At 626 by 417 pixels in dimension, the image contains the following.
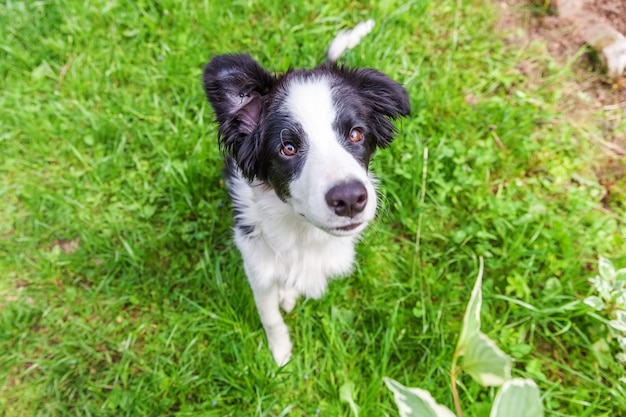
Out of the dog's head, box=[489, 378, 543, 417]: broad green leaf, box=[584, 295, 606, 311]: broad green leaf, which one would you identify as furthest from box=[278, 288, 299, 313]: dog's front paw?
box=[489, 378, 543, 417]: broad green leaf

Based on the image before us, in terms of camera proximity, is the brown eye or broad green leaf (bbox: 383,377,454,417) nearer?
broad green leaf (bbox: 383,377,454,417)

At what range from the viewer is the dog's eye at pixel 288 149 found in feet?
6.21

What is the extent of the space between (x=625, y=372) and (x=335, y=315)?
5.45 ft

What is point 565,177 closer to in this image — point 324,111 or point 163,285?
point 324,111

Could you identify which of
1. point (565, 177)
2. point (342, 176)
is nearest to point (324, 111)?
point (342, 176)

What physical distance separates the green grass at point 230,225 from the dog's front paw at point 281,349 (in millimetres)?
54

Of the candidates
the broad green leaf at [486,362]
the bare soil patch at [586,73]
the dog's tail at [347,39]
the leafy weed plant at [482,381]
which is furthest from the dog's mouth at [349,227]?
the bare soil patch at [586,73]

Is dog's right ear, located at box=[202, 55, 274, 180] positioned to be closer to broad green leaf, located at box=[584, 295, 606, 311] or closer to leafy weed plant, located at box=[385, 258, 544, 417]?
leafy weed plant, located at box=[385, 258, 544, 417]

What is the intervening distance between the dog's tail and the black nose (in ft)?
5.95

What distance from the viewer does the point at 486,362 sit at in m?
0.93

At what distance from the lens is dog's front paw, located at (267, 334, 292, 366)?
2621 millimetres

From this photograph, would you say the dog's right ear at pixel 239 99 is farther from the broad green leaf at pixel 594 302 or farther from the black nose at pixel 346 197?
the broad green leaf at pixel 594 302

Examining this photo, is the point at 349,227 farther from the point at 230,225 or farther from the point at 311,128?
the point at 230,225

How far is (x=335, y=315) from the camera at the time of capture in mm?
2725
